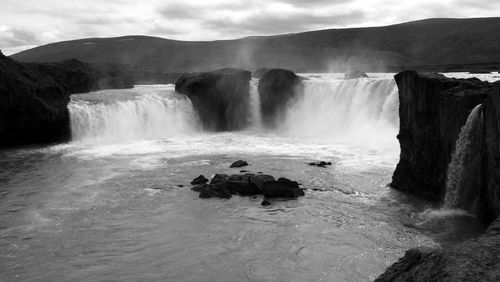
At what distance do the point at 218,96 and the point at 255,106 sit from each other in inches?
169

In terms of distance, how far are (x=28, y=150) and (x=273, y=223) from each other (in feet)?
75.0

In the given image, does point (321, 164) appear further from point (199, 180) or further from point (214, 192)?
point (214, 192)

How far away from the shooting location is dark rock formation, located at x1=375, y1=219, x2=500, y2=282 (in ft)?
20.3

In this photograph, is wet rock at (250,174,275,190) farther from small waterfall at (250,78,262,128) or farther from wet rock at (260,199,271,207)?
small waterfall at (250,78,262,128)

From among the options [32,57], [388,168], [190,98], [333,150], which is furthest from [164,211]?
[32,57]

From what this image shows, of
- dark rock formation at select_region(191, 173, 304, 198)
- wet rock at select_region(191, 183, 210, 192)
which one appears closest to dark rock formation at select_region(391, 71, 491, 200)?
dark rock formation at select_region(191, 173, 304, 198)

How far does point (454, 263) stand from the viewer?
649 cm

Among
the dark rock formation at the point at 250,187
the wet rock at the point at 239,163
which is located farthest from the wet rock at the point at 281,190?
the wet rock at the point at 239,163

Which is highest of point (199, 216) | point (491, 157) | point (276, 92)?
point (276, 92)

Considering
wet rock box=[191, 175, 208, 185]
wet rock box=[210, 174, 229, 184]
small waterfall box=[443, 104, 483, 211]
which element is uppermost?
small waterfall box=[443, 104, 483, 211]

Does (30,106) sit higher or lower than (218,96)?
lower

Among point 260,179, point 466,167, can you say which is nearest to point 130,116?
point 260,179

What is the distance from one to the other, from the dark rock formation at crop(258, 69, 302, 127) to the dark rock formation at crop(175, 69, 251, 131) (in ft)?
6.39

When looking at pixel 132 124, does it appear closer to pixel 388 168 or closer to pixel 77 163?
pixel 77 163
